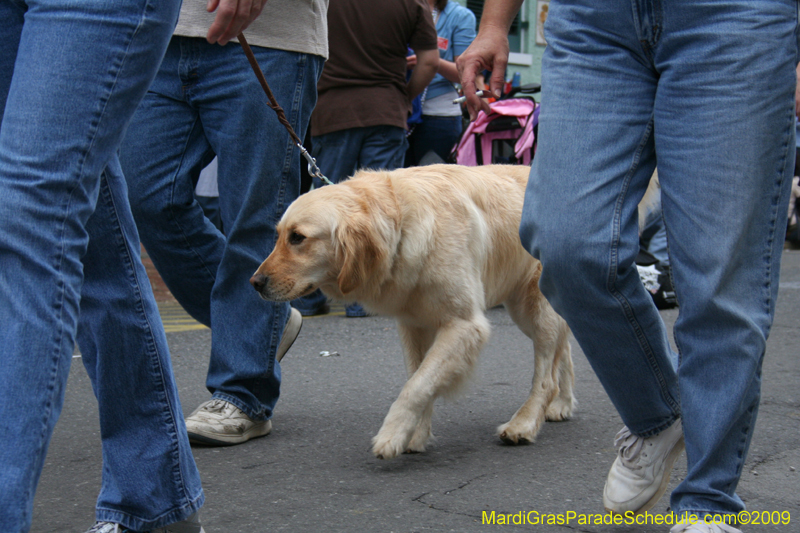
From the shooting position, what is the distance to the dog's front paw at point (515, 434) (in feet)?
9.48

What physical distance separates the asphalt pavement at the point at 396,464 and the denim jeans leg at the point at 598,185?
0.54m

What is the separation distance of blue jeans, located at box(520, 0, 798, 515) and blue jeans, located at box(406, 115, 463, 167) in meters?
4.64

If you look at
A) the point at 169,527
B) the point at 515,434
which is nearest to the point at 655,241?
the point at 515,434

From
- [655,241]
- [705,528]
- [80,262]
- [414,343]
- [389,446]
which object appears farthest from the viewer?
[655,241]

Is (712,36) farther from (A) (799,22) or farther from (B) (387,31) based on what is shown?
(B) (387,31)

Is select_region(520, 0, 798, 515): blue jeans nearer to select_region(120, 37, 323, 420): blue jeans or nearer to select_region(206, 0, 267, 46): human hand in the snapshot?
select_region(206, 0, 267, 46): human hand

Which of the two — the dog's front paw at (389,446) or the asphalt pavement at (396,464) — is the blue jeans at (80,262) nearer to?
the asphalt pavement at (396,464)

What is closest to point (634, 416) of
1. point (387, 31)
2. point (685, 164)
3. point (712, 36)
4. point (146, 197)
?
point (685, 164)

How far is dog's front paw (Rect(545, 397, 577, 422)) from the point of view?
10.8 feet

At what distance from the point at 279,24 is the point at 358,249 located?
0.81m

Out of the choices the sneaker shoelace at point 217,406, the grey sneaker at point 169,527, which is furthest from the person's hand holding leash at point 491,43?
the grey sneaker at point 169,527

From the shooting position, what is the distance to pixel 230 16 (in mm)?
1949

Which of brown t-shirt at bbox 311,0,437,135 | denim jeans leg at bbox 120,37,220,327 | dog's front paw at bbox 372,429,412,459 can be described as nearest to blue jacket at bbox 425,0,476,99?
brown t-shirt at bbox 311,0,437,135

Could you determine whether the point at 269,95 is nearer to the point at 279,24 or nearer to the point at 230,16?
the point at 279,24
